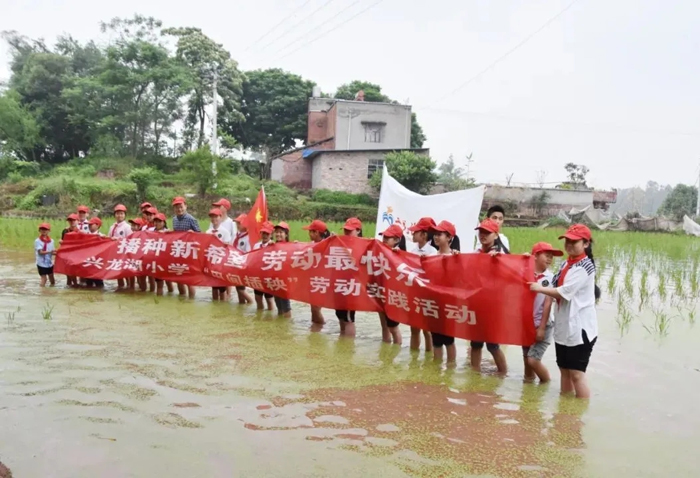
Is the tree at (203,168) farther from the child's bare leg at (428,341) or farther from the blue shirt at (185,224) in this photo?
the child's bare leg at (428,341)

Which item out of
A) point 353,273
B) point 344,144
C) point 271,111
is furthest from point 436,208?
point 271,111

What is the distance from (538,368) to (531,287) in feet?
2.35

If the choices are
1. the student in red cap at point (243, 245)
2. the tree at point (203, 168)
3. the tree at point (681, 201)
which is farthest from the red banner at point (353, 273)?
the tree at point (681, 201)

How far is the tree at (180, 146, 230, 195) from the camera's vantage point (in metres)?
24.9

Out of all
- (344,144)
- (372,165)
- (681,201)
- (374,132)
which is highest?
(374,132)

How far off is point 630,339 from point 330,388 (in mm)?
3846

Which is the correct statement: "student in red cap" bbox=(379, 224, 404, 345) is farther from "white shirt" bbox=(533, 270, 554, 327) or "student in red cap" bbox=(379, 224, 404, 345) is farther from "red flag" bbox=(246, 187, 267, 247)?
"red flag" bbox=(246, 187, 267, 247)

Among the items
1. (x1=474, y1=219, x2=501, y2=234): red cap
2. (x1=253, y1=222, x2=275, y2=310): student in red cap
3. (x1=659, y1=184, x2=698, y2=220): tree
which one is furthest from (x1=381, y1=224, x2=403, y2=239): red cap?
(x1=659, y1=184, x2=698, y2=220): tree

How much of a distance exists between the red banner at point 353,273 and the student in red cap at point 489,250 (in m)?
0.11

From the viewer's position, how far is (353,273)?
5.94m

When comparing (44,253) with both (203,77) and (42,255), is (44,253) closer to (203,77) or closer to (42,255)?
(42,255)

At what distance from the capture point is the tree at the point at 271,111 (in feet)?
124

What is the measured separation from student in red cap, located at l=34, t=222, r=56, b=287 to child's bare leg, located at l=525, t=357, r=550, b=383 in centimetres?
699

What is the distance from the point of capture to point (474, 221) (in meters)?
7.00
